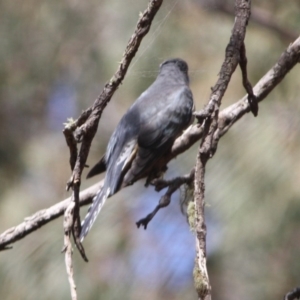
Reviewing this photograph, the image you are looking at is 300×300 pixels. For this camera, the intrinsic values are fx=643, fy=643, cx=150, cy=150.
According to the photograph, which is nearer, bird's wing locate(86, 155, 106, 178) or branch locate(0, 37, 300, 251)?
branch locate(0, 37, 300, 251)

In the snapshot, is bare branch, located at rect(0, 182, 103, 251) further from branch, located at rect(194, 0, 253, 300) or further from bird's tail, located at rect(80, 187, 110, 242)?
branch, located at rect(194, 0, 253, 300)

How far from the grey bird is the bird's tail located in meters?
0.02

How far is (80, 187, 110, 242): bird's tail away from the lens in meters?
1.71

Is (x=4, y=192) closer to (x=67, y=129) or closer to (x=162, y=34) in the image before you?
(x=162, y=34)

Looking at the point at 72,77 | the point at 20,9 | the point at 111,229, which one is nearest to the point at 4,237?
the point at 111,229

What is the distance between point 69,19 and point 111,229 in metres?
1.66

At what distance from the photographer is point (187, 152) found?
2148 millimetres

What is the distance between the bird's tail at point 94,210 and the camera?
5.60 ft

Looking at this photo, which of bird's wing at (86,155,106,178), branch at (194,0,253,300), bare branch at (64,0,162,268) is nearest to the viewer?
branch at (194,0,253,300)

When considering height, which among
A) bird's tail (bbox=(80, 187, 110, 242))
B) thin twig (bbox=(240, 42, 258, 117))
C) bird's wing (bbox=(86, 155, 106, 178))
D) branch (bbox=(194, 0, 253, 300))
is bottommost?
branch (bbox=(194, 0, 253, 300))

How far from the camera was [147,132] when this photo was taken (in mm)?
2154

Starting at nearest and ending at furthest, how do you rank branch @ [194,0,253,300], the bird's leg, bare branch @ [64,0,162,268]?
1. branch @ [194,0,253,300]
2. bare branch @ [64,0,162,268]
3. the bird's leg

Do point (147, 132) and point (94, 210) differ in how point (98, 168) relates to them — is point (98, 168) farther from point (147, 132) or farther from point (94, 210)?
point (94, 210)

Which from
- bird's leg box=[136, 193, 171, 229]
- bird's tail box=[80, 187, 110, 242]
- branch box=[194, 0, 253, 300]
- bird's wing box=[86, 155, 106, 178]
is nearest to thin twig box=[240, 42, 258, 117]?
branch box=[194, 0, 253, 300]
